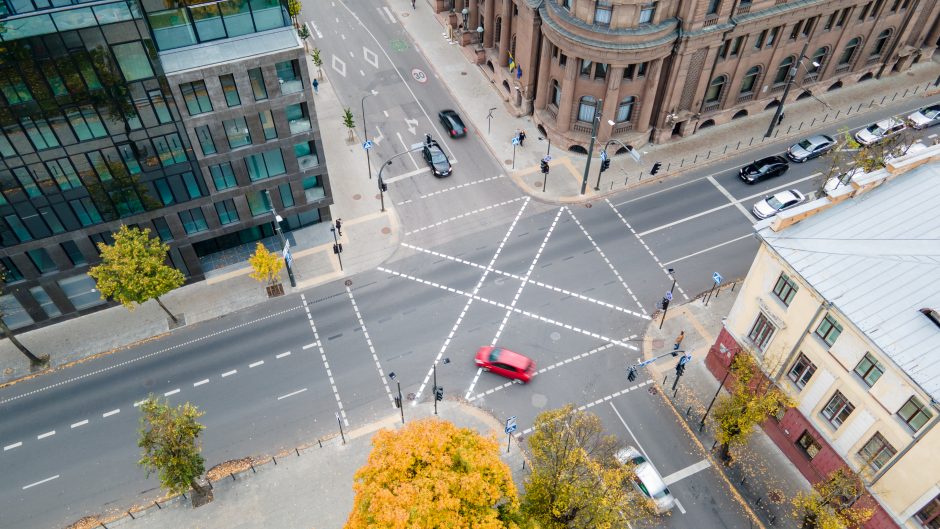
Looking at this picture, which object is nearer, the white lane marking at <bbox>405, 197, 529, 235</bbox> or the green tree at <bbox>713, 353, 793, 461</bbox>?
the green tree at <bbox>713, 353, 793, 461</bbox>

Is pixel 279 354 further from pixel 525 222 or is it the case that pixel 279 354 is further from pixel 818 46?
pixel 818 46

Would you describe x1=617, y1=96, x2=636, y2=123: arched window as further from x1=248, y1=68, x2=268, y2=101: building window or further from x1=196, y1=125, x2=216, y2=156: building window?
x1=196, y1=125, x2=216, y2=156: building window

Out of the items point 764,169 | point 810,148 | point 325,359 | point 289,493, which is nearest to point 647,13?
point 764,169

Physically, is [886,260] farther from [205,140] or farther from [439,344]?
[205,140]

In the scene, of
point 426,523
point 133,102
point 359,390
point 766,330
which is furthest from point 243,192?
point 766,330

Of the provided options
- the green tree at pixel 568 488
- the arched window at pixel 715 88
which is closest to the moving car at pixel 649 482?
the green tree at pixel 568 488

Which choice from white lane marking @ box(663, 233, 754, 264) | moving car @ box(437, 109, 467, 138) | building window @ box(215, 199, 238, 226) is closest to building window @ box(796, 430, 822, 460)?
white lane marking @ box(663, 233, 754, 264)

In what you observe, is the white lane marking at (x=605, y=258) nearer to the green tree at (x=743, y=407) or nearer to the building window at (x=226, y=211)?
the green tree at (x=743, y=407)

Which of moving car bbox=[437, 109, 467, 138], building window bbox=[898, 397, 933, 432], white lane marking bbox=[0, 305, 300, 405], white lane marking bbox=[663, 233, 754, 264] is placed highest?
moving car bbox=[437, 109, 467, 138]
